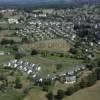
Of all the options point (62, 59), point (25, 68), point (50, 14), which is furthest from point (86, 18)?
point (25, 68)

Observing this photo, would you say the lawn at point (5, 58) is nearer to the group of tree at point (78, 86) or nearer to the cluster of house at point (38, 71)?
the cluster of house at point (38, 71)

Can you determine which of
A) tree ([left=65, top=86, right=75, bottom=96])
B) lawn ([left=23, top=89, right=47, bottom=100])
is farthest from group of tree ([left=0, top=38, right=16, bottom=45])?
tree ([left=65, top=86, right=75, bottom=96])

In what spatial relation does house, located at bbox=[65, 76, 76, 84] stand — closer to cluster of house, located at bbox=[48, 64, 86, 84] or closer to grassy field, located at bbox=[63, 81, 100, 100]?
cluster of house, located at bbox=[48, 64, 86, 84]

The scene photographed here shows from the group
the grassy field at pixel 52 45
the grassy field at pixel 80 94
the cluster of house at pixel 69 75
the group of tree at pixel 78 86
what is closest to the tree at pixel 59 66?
the cluster of house at pixel 69 75

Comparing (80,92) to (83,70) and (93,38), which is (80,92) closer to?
(83,70)

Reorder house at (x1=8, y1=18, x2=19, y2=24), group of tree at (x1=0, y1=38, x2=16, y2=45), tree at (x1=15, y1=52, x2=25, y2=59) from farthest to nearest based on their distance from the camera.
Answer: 1. house at (x1=8, y1=18, x2=19, y2=24)
2. group of tree at (x1=0, y1=38, x2=16, y2=45)
3. tree at (x1=15, y1=52, x2=25, y2=59)

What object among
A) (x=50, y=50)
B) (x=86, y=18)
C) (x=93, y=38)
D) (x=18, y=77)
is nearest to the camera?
(x=18, y=77)

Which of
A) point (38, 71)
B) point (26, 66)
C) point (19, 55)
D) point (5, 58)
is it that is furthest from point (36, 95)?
point (5, 58)

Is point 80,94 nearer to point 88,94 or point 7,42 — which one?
point 88,94
